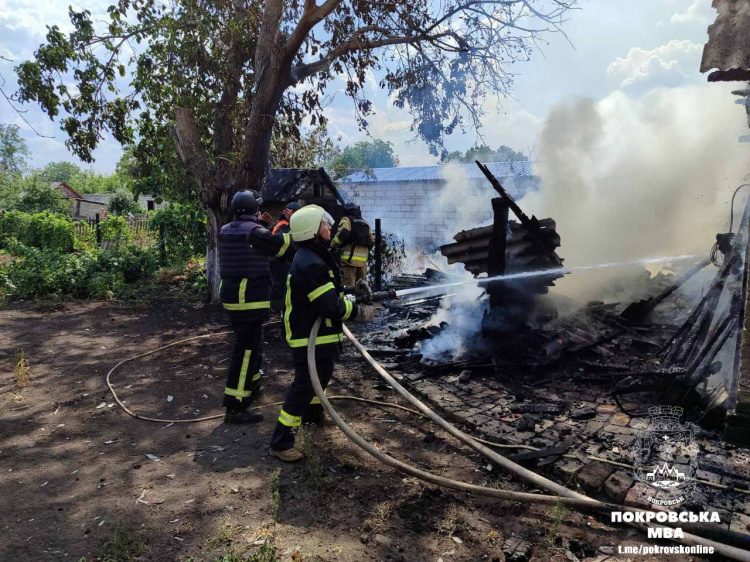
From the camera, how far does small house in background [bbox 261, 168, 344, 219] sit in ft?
33.6

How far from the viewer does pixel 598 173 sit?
11.1 meters

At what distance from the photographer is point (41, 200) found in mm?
29031

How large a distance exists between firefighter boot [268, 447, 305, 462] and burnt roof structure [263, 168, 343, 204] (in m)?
7.15

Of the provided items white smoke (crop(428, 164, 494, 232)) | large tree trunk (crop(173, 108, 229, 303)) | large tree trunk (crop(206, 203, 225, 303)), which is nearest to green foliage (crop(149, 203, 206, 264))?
large tree trunk (crop(206, 203, 225, 303))

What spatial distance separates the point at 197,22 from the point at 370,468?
8.67 metres

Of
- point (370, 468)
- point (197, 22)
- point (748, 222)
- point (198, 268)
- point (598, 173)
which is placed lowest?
point (370, 468)

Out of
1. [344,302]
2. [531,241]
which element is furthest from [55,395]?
[531,241]

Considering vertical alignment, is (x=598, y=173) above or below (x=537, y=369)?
above

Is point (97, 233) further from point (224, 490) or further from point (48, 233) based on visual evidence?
point (224, 490)

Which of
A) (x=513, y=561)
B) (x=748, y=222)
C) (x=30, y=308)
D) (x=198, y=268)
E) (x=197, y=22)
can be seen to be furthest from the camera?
(x=198, y=268)

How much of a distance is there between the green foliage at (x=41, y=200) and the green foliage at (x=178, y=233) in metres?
19.5

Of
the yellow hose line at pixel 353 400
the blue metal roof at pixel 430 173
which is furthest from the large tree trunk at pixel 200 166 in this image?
the blue metal roof at pixel 430 173

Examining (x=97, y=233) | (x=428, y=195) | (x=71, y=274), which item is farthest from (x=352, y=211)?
(x=428, y=195)

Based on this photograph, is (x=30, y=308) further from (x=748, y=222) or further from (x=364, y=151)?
(x=364, y=151)
